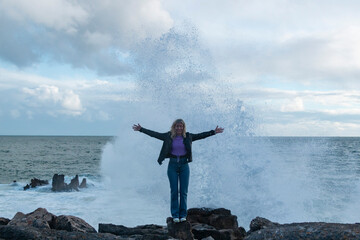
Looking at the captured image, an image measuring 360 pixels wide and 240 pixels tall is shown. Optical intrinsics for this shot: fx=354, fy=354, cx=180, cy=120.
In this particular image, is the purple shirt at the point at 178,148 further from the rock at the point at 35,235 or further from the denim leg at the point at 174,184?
the rock at the point at 35,235

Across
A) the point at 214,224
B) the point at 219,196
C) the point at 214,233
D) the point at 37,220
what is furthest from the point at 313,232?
the point at 219,196

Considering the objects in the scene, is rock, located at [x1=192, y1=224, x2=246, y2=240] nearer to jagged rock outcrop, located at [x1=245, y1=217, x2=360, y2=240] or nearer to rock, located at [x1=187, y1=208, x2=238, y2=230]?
rock, located at [x1=187, y1=208, x2=238, y2=230]

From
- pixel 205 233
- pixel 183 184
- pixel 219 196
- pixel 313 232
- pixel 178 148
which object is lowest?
pixel 219 196

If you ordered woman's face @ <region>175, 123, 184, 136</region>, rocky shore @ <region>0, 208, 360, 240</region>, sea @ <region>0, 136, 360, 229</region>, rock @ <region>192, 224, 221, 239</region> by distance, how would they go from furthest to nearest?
1. sea @ <region>0, 136, 360, 229</region>
2. rock @ <region>192, 224, 221, 239</region>
3. woman's face @ <region>175, 123, 184, 136</region>
4. rocky shore @ <region>0, 208, 360, 240</region>

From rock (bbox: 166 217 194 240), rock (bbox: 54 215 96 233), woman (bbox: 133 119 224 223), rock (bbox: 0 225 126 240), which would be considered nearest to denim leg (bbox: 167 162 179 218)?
woman (bbox: 133 119 224 223)

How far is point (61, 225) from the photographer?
630 cm

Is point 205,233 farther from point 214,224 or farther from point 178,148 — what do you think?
point 178,148

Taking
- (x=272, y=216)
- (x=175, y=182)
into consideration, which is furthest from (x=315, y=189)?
(x=175, y=182)

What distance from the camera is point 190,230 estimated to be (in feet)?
18.2

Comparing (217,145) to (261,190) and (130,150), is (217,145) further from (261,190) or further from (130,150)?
(130,150)

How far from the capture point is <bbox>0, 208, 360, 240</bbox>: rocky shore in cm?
427

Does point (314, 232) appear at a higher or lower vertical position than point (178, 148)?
lower

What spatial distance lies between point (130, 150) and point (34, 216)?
395 inches

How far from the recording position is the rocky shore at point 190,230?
4270 millimetres
